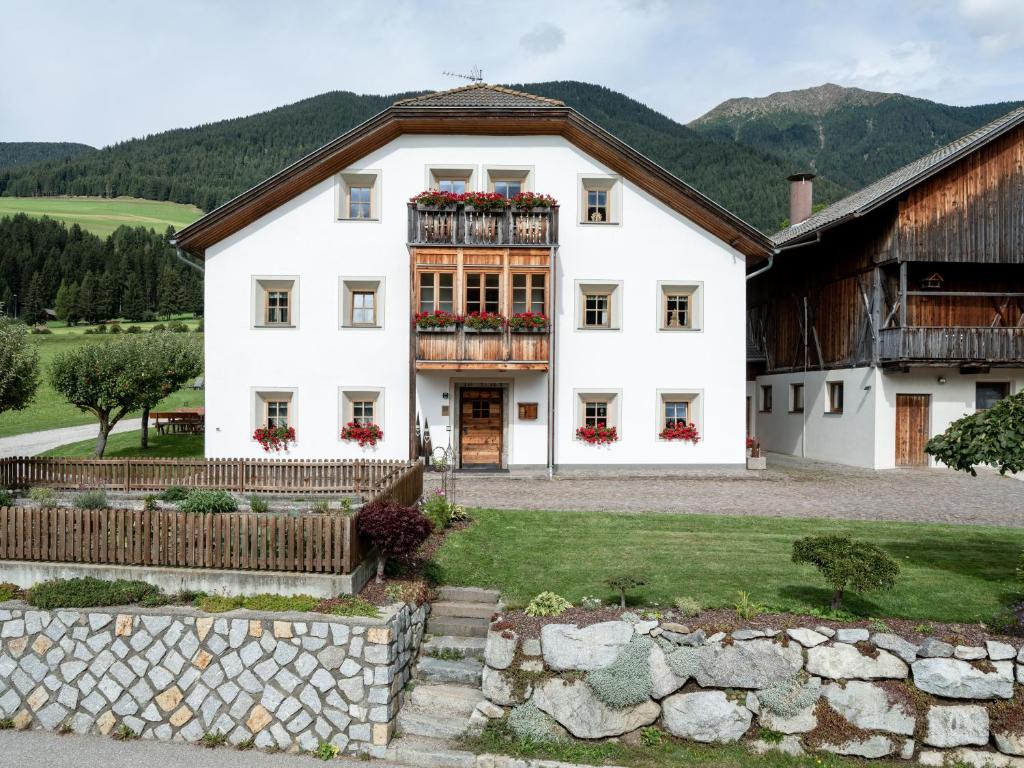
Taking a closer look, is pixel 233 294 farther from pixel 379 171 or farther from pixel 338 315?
pixel 379 171

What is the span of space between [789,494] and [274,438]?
14.0 m

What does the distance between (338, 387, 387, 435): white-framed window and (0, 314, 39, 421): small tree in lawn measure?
25.9 ft

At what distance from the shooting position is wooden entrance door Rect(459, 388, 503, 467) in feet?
66.7

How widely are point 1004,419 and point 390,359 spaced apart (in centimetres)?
1481

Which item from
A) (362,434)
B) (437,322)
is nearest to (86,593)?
(362,434)

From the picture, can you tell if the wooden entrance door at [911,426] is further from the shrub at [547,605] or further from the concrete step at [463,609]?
the concrete step at [463,609]

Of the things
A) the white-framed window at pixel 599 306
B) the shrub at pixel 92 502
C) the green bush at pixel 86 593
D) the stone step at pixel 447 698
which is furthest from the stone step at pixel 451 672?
the white-framed window at pixel 599 306

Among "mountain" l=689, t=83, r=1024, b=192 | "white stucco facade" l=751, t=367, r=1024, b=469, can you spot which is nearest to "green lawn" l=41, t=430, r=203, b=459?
"white stucco facade" l=751, t=367, r=1024, b=469

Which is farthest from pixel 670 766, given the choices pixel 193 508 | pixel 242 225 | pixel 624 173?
pixel 242 225

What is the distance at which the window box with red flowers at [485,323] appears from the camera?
18719mm

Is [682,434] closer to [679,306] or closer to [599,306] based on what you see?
[679,306]

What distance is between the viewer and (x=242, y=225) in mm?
19719

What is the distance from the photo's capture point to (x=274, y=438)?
64.2ft

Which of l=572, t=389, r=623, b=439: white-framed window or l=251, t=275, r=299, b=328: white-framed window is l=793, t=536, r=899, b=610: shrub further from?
l=251, t=275, r=299, b=328: white-framed window
